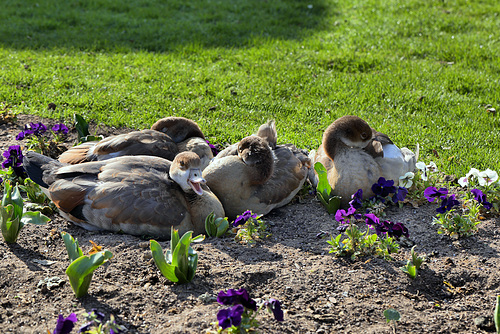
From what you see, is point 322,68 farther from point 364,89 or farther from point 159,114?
point 159,114

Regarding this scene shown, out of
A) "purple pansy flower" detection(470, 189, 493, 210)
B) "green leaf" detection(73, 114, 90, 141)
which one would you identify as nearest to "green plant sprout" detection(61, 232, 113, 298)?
"green leaf" detection(73, 114, 90, 141)

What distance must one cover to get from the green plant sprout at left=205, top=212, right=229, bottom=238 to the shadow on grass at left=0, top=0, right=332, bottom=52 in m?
6.35

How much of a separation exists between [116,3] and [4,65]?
4.33 meters

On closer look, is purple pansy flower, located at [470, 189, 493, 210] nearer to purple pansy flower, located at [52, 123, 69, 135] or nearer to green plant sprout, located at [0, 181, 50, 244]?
green plant sprout, located at [0, 181, 50, 244]

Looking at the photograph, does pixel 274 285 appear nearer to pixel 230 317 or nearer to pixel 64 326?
pixel 230 317

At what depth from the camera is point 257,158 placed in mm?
5512

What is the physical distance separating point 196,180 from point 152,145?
147 centimetres

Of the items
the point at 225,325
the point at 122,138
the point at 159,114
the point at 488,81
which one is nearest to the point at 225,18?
the point at 159,114

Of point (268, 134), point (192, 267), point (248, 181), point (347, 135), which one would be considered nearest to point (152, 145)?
point (248, 181)

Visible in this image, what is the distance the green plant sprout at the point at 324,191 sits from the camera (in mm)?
5418

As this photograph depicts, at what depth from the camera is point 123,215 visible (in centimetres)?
473

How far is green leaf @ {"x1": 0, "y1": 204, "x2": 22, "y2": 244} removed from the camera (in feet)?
14.0

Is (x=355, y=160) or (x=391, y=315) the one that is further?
(x=355, y=160)

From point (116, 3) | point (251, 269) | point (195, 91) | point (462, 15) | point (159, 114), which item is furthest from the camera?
point (116, 3)
